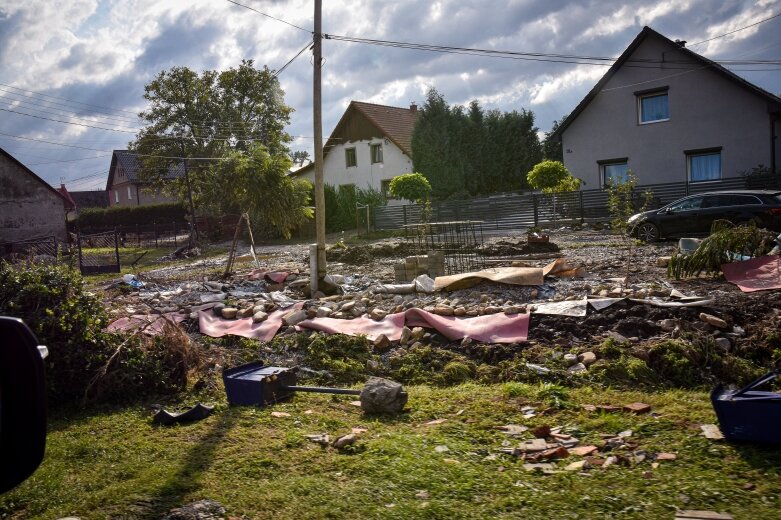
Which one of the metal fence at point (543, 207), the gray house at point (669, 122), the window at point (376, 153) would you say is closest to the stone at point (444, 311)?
the metal fence at point (543, 207)

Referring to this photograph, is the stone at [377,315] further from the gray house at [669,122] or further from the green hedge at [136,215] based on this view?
the green hedge at [136,215]

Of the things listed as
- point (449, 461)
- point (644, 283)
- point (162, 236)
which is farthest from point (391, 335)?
point (162, 236)

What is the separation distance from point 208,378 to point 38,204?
32898mm

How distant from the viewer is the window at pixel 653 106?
27.7 meters

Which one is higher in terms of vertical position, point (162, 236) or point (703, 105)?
point (703, 105)

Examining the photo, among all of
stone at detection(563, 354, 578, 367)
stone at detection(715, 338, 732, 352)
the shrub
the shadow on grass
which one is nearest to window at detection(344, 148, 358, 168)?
the shrub

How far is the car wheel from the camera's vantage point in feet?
61.7

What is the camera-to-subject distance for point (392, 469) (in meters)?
3.94

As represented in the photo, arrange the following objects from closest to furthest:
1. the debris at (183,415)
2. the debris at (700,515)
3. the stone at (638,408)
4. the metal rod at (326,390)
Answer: the debris at (700,515) → the stone at (638,408) → the debris at (183,415) → the metal rod at (326,390)

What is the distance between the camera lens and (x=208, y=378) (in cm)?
643

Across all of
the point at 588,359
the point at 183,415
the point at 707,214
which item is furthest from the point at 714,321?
the point at 707,214

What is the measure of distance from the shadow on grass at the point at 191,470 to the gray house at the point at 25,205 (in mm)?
32268

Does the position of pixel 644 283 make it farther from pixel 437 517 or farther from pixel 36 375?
pixel 36 375

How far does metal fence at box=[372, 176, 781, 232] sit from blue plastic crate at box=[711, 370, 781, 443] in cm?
2144
